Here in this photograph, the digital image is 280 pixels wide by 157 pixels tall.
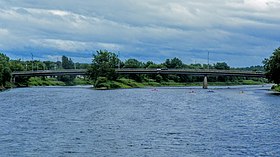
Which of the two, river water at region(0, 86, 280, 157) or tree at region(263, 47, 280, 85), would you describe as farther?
tree at region(263, 47, 280, 85)

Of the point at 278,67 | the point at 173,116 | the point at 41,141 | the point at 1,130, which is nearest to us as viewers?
the point at 41,141

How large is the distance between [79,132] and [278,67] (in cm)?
12474

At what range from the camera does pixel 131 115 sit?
92.2 meters

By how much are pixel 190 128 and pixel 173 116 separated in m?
18.4

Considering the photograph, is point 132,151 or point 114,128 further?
point 114,128

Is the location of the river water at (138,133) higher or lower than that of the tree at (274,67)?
lower

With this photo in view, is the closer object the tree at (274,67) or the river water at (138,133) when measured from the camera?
the river water at (138,133)

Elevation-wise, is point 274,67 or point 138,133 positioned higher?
point 274,67

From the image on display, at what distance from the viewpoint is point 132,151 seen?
177 feet

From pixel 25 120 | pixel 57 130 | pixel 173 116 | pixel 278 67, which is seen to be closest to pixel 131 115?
pixel 173 116

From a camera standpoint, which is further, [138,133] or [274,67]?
[274,67]

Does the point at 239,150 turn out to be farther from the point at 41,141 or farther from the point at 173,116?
the point at 173,116

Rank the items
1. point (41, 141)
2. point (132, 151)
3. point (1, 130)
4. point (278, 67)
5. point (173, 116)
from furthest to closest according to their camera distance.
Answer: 1. point (278, 67)
2. point (173, 116)
3. point (1, 130)
4. point (41, 141)
5. point (132, 151)

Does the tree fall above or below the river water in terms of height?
above
